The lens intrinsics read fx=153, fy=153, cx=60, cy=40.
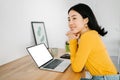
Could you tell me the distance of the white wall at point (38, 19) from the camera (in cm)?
144

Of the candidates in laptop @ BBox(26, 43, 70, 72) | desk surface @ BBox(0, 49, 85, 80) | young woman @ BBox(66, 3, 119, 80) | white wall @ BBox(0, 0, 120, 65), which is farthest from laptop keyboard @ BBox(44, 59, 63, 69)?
white wall @ BBox(0, 0, 120, 65)

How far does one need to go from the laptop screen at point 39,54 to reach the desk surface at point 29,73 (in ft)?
0.21

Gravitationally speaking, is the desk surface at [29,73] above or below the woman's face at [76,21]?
below

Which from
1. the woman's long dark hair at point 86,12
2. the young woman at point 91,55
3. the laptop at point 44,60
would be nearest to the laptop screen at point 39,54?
the laptop at point 44,60

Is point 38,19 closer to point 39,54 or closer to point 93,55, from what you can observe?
point 39,54

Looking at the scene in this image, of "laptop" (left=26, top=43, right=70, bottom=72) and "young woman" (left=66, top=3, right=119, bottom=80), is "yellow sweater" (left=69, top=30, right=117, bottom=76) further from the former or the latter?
"laptop" (left=26, top=43, right=70, bottom=72)

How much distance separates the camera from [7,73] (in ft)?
3.96

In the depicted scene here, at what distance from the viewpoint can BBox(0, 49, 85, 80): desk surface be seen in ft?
3.67

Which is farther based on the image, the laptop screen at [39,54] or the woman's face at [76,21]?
the laptop screen at [39,54]

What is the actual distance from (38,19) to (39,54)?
67 centimetres

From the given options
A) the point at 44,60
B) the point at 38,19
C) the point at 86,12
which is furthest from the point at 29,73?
the point at 38,19

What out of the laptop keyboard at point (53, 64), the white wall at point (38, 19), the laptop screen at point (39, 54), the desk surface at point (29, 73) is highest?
the white wall at point (38, 19)

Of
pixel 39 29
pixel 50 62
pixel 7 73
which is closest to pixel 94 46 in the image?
pixel 50 62

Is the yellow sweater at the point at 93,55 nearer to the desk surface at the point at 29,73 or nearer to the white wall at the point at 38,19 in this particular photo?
the desk surface at the point at 29,73
